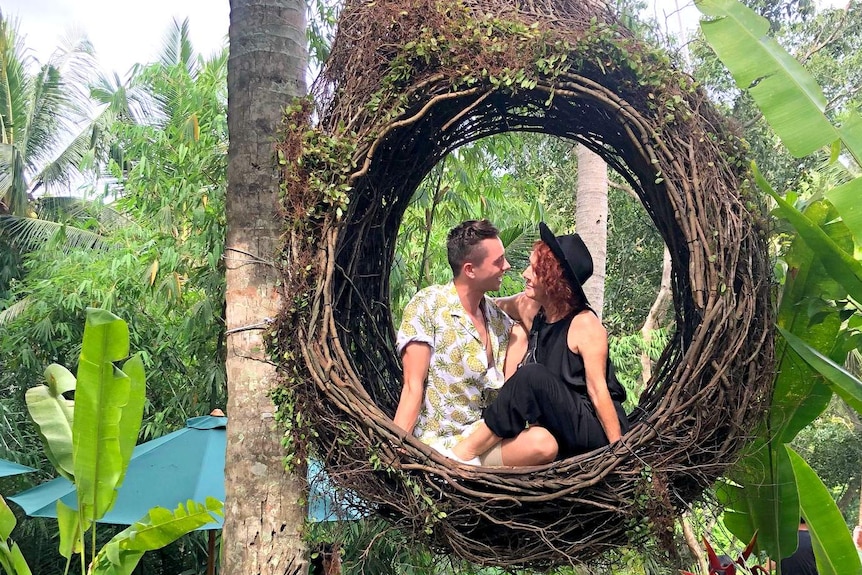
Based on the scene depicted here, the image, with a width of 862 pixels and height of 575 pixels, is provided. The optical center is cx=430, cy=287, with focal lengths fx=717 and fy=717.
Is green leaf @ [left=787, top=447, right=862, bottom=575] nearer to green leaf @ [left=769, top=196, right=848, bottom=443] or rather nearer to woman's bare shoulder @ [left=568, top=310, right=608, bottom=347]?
green leaf @ [left=769, top=196, right=848, bottom=443]

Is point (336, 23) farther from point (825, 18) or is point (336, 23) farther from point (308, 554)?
point (825, 18)

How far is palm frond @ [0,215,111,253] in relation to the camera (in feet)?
33.1

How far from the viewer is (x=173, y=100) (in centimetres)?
614

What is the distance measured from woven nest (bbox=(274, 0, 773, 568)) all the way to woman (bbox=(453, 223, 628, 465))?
0.18 m

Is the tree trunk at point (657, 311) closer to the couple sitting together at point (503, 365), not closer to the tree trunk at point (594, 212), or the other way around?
the tree trunk at point (594, 212)

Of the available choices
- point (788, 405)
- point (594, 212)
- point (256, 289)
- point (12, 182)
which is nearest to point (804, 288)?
point (788, 405)

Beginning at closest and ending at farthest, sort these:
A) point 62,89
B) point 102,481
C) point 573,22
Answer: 1. point 573,22
2. point 102,481
3. point 62,89

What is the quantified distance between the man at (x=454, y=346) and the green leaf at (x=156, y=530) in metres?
Answer: 0.83

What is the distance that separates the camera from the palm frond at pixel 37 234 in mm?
10086

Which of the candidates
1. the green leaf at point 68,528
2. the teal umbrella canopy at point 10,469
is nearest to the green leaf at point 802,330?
the green leaf at point 68,528

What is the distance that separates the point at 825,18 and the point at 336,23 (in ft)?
25.4

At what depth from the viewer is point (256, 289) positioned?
6.76 ft

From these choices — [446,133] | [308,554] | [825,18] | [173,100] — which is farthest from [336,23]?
[825,18]

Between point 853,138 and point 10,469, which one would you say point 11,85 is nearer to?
point 10,469
